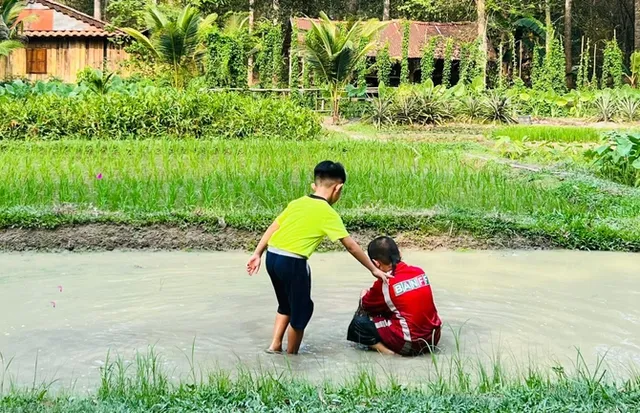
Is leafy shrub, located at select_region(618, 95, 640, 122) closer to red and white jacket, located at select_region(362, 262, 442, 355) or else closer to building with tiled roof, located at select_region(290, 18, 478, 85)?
building with tiled roof, located at select_region(290, 18, 478, 85)


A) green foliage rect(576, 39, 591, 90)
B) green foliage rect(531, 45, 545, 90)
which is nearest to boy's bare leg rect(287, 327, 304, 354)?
green foliage rect(531, 45, 545, 90)

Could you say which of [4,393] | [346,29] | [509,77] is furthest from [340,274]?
[509,77]

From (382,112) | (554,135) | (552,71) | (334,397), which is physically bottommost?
(334,397)

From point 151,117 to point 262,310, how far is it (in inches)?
395

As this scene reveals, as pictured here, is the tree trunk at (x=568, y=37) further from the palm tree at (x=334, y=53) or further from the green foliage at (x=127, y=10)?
the green foliage at (x=127, y=10)

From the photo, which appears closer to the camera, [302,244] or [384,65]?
[302,244]

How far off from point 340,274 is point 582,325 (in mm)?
2037

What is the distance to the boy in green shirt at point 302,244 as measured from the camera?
3.99 metres

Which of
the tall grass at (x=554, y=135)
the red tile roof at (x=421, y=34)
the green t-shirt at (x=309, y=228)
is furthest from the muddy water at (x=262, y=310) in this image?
the red tile roof at (x=421, y=34)

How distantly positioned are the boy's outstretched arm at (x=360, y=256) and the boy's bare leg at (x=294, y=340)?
1.59 feet

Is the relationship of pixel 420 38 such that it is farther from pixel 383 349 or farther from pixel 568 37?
pixel 383 349

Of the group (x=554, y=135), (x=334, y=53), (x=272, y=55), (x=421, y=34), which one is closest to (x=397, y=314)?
(x=554, y=135)

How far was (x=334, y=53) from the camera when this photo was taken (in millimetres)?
20703

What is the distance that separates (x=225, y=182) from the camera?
27.9 ft
